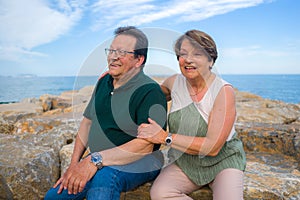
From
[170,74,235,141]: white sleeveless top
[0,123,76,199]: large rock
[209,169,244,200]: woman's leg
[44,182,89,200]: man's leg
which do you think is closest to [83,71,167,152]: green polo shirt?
[170,74,235,141]: white sleeveless top

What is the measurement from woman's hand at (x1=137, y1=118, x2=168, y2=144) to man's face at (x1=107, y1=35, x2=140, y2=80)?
0.50m

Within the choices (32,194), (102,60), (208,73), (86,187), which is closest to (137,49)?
(102,60)

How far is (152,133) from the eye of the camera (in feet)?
6.96

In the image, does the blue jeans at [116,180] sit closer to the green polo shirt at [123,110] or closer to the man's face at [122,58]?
the green polo shirt at [123,110]

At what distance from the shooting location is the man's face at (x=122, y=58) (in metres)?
2.38

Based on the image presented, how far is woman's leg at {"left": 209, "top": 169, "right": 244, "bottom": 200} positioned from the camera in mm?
2113

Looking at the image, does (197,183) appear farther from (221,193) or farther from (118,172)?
(118,172)

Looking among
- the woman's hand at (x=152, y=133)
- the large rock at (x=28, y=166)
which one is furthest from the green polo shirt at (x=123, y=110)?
the large rock at (x=28, y=166)

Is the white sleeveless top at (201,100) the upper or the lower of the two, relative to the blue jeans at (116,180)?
upper

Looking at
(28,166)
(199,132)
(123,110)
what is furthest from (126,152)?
(28,166)

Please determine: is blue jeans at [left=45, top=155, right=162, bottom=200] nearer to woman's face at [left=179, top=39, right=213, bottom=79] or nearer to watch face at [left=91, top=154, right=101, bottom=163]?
watch face at [left=91, top=154, right=101, bottom=163]

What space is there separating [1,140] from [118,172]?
6.47 ft

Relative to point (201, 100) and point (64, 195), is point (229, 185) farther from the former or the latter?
point (64, 195)

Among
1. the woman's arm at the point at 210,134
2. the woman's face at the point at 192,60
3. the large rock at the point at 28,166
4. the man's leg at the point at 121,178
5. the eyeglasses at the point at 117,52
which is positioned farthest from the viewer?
the large rock at the point at 28,166
